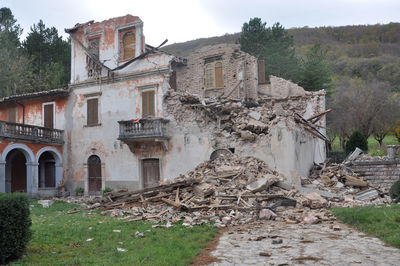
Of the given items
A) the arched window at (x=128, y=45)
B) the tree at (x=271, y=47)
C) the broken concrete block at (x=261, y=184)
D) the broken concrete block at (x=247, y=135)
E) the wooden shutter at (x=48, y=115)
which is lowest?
the broken concrete block at (x=261, y=184)

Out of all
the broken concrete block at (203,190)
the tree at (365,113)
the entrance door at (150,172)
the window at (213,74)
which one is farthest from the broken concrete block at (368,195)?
the tree at (365,113)

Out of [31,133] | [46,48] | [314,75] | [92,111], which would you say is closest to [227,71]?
[92,111]

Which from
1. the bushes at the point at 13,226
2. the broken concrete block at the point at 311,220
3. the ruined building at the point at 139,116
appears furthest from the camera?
the ruined building at the point at 139,116

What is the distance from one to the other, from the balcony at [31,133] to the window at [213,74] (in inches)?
404

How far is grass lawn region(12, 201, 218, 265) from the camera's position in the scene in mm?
6742

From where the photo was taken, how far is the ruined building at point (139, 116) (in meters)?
19.1

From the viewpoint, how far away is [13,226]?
21.9 feet

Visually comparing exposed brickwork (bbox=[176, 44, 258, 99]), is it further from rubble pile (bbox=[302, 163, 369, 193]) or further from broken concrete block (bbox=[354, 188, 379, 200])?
broken concrete block (bbox=[354, 188, 379, 200])

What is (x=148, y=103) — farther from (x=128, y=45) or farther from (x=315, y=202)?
(x=315, y=202)

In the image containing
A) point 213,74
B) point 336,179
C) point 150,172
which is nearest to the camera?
point 336,179

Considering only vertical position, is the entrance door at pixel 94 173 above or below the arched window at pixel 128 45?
below

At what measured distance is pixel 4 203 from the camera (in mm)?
6598

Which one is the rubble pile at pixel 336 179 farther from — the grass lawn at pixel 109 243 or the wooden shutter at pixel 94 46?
the wooden shutter at pixel 94 46

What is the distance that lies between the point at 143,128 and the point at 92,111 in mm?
4836
